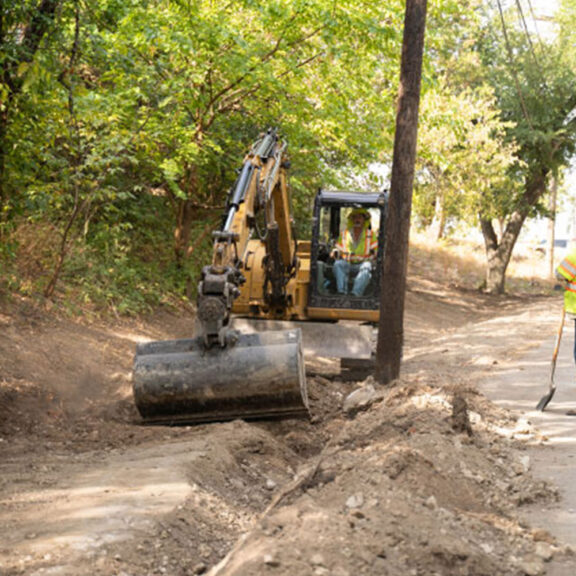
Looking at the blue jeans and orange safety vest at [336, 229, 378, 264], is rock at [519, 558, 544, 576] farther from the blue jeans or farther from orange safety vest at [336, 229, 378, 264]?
orange safety vest at [336, 229, 378, 264]

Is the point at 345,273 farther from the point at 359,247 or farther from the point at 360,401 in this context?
the point at 360,401

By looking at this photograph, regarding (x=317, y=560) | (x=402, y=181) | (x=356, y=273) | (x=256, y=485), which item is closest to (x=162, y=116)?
(x=356, y=273)

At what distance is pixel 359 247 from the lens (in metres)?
13.5

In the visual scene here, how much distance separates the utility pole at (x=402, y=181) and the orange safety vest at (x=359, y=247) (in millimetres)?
2002

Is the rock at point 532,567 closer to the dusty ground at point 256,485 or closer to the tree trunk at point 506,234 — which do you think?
the dusty ground at point 256,485

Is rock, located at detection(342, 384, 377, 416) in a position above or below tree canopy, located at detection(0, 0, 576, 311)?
below

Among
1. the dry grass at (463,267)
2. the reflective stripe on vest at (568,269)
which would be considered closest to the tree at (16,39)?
the reflective stripe on vest at (568,269)

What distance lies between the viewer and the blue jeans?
1328 cm

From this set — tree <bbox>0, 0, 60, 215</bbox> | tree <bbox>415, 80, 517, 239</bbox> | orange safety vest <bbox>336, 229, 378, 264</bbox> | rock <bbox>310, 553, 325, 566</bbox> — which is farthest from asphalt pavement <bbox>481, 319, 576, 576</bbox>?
tree <bbox>415, 80, 517, 239</bbox>

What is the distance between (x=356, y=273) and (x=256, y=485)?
21.5 ft

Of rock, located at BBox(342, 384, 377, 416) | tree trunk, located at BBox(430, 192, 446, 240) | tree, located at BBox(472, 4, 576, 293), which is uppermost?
tree, located at BBox(472, 4, 576, 293)

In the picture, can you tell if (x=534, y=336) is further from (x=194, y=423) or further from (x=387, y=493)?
(x=387, y=493)

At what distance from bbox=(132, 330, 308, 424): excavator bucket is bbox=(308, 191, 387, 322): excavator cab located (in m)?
4.68

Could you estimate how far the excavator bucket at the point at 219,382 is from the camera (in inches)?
330
